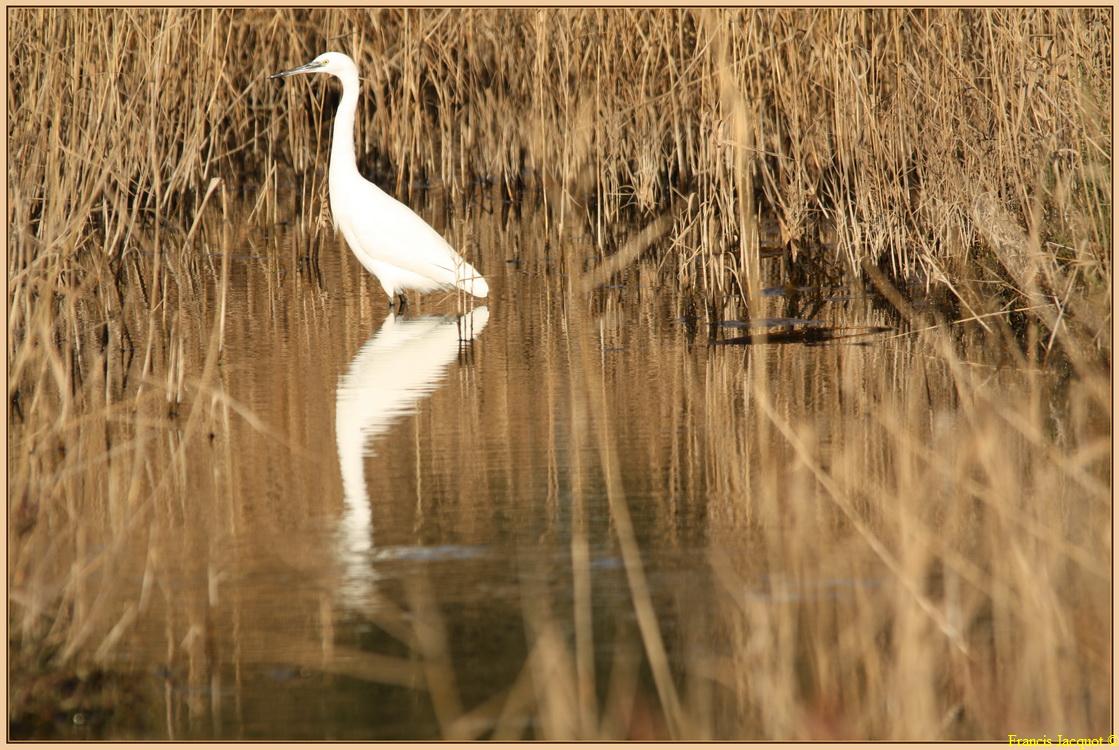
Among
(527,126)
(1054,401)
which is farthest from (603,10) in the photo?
(1054,401)

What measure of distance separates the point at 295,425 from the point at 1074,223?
9.24 feet

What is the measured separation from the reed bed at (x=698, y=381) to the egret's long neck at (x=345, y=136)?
688 millimetres

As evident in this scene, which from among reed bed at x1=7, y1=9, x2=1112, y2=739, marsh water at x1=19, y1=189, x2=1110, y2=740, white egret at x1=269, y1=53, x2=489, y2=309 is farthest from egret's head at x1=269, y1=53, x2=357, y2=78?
marsh water at x1=19, y1=189, x2=1110, y2=740

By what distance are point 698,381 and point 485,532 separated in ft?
6.28

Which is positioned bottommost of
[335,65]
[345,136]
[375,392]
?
[375,392]

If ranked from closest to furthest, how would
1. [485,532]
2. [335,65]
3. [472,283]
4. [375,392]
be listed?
[485,532] → [375,392] → [472,283] → [335,65]

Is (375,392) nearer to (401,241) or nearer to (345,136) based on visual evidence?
(401,241)

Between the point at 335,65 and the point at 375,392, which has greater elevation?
the point at 335,65

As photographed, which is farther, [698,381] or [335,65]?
[335,65]

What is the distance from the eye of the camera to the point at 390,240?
748cm

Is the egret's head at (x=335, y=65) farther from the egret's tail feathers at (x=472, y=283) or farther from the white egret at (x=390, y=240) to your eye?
the egret's tail feathers at (x=472, y=283)

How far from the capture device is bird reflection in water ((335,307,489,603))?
3.63 m

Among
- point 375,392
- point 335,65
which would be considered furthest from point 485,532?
point 335,65

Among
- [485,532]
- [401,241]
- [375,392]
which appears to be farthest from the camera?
[401,241]
